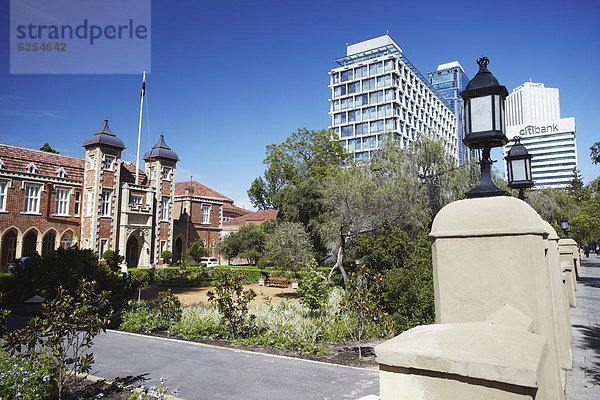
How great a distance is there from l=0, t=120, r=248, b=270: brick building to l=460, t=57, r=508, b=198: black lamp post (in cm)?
3204

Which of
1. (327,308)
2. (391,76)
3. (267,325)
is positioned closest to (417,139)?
(327,308)

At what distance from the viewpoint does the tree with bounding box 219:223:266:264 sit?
108ft

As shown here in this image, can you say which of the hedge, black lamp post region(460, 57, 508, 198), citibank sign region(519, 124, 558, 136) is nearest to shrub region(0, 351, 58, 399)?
black lamp post region(460, 57, 508, 198)

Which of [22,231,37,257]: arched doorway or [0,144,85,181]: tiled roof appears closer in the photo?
[0,144,85,181]: tiled roof

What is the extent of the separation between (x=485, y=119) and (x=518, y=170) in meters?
3.36

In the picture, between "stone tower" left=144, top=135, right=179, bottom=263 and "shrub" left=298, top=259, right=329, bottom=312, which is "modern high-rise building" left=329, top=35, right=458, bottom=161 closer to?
"stone tower" left=144, top=135, right=179, bottom=263

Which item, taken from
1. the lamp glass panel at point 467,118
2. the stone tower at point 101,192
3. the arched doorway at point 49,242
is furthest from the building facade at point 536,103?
the lamp glass panel at point 467,118

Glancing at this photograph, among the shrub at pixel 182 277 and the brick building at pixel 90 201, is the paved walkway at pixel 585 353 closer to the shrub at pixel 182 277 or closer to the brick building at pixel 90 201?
the shrub at pixel 182 277

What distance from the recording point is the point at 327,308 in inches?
452

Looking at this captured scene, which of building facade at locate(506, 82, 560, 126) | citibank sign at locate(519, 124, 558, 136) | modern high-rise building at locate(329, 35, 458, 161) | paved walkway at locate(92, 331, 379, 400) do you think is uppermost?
building facade at locate(506, 82, 560, 126)

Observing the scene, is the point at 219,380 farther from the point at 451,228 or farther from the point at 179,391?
the point at 451,228

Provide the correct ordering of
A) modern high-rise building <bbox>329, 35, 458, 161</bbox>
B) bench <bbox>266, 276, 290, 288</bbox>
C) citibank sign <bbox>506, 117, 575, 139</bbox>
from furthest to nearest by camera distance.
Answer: citibank sign <bbox>506, 117, 575, 139</bbox>, modern high-rise building <bbox>329, 35, 458, 161</bbox>, bench <bbox>266, 276, 290, 288</bbox>

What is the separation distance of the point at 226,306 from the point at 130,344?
2389mm

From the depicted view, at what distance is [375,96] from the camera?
6806cm
